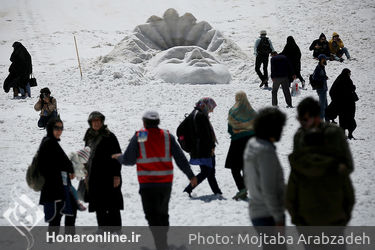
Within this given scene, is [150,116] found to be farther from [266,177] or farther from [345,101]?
[345,101]

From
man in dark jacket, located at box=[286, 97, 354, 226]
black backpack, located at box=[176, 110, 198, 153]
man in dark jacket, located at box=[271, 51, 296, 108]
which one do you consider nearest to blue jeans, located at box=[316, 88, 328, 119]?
man in dark jacket, located at box=[271, 51, 296, 108]

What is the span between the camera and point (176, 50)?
52.6ft

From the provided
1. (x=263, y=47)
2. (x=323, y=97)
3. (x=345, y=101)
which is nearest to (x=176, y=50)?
(x=263, y=47)

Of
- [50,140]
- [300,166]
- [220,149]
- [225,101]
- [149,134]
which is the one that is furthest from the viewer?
[225,101]

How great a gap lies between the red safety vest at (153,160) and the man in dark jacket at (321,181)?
4.43ft

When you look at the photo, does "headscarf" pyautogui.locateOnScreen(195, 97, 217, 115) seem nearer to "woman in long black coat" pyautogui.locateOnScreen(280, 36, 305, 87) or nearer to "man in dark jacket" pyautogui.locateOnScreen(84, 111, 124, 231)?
"man in dark jacket" pyautogui.locateOnScreen(84, 111, 124, 231)

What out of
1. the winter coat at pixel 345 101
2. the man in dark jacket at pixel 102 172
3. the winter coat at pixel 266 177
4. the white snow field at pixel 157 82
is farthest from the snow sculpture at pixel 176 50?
the winter coat at pixel 266 177

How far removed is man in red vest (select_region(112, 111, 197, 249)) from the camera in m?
4.51

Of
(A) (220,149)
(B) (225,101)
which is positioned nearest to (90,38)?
(B) (225,101)

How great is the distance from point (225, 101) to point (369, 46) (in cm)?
865

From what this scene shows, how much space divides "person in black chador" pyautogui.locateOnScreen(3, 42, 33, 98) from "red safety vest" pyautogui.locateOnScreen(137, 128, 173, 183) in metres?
9.87

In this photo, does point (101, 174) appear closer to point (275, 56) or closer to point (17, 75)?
point (275, 56)

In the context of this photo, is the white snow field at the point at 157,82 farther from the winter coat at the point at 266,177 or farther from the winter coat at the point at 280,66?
the winter coat at the point at 266,177

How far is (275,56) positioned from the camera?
11.2m
